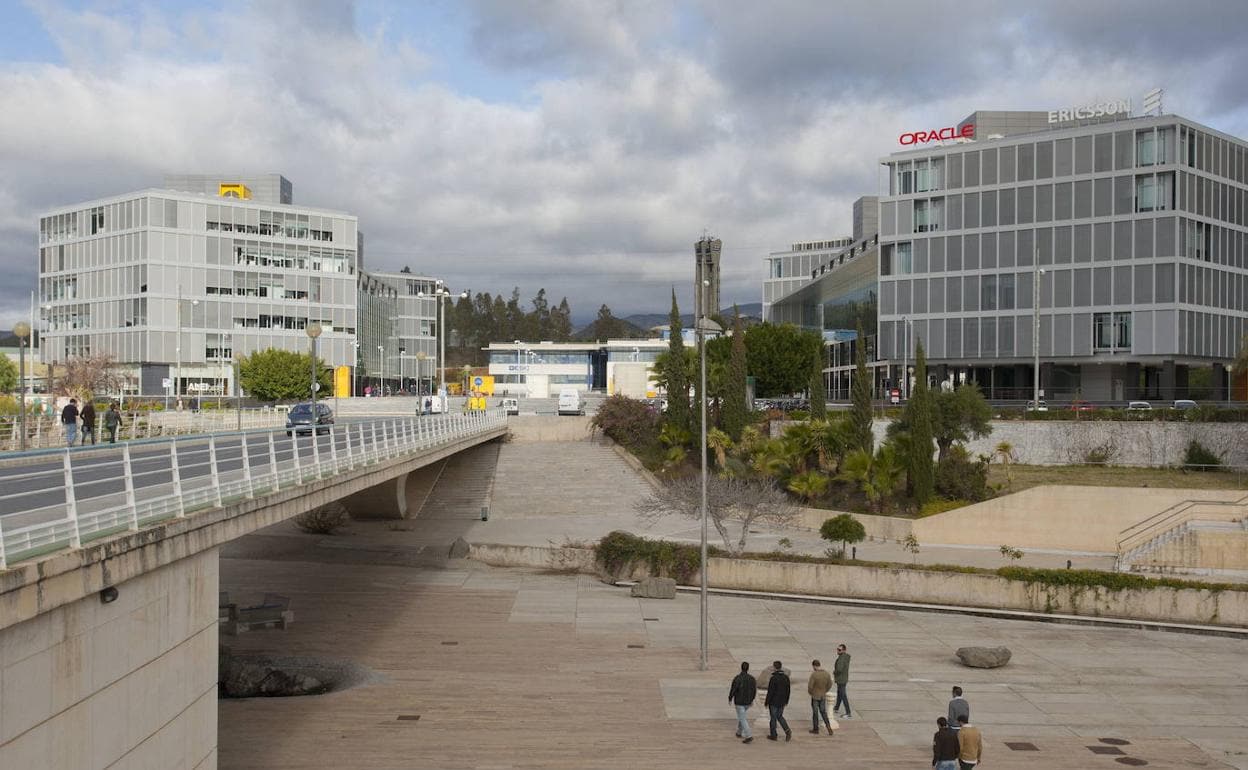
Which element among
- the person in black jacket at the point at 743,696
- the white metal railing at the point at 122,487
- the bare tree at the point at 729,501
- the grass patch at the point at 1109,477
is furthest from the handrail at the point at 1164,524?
the white metal railing at the point at 122,487

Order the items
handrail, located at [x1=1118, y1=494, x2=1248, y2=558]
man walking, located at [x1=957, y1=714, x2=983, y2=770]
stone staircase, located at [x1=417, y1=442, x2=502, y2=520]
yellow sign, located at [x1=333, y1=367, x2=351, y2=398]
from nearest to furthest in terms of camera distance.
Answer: man walking, located at [x1=957, y1=714, x2=983, y2=770], handrail, located at [x1=1118, y1=494, x2=1248, y2=558], stone staircase, located at [x1=417, y1=442, x2=502, y2=520], yellow sign, located at [x1=333, y1=367, x2=351, y2=398]

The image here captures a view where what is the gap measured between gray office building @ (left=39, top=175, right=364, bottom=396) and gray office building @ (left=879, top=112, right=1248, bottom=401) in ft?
165

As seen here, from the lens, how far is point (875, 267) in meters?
79.6

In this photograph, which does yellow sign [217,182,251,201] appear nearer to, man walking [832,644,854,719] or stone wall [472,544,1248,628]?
stone wall [472,544,1248,628]

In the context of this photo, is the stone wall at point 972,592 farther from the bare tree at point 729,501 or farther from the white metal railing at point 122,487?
the white metal railing at point 122,487

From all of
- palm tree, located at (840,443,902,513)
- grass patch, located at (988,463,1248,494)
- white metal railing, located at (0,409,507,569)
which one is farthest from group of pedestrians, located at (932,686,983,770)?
grass patch, located at (988,463,1248,494)

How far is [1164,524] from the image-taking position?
38.4 metres

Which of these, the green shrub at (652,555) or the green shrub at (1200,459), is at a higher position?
the green shrub at (1200,459)

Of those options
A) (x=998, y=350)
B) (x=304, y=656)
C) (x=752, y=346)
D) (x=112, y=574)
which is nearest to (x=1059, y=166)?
(x=998, y=350)

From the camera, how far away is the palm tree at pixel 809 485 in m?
44.2

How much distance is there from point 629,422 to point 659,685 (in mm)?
39524

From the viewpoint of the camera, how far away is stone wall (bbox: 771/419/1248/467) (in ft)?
155

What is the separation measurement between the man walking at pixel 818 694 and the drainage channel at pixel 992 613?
854cm

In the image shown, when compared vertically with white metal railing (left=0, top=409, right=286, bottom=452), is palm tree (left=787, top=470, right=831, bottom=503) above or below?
below
